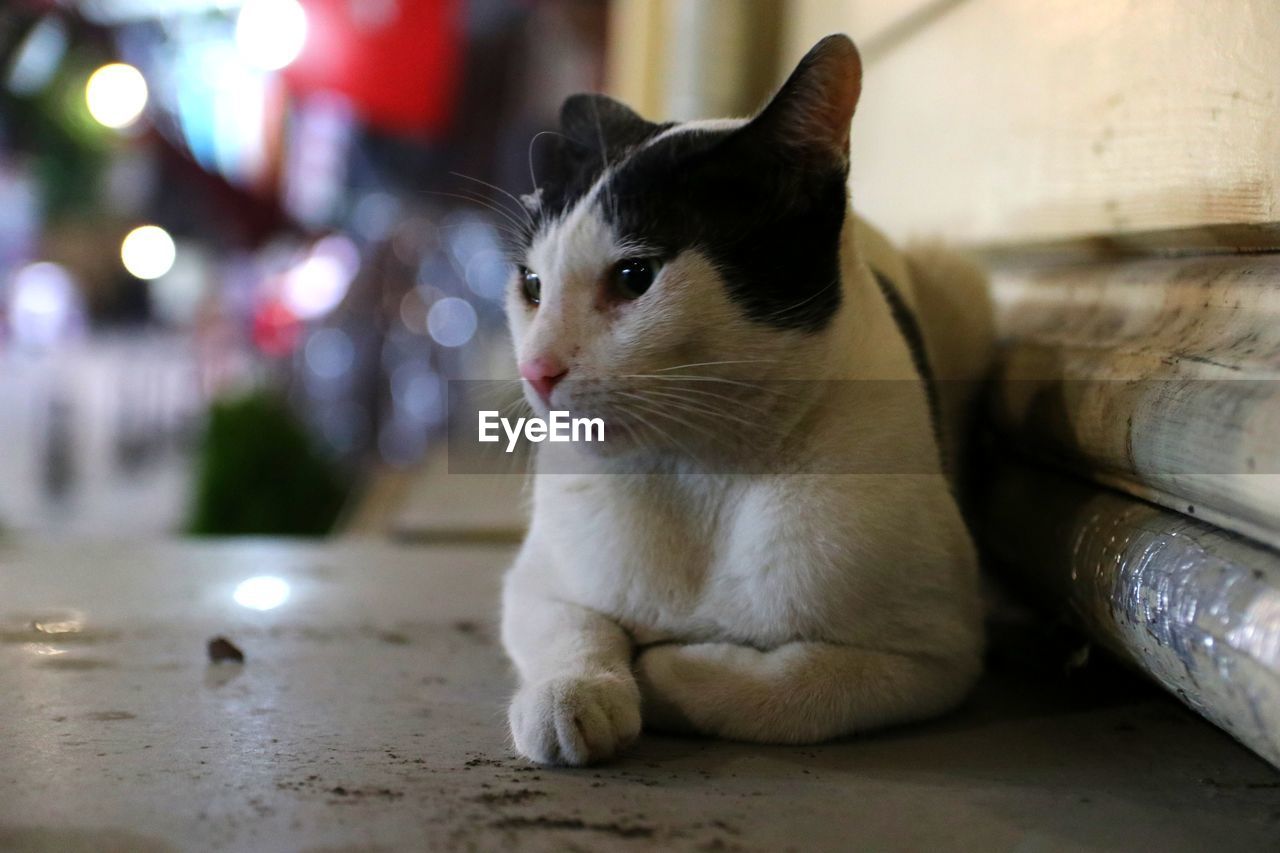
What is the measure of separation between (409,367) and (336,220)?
1.68 meters

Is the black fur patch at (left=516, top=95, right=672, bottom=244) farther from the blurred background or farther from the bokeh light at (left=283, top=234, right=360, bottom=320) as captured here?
the bokeh light at (left=283, top=234, right=360, bottom=320)

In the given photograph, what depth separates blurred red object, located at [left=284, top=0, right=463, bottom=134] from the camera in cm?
418

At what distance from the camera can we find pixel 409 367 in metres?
5.23

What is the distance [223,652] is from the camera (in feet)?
4.00

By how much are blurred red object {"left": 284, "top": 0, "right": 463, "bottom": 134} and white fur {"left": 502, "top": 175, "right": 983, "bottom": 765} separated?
3.56 meters

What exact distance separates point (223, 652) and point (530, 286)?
555 millimetres

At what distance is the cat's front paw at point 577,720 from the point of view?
865mm

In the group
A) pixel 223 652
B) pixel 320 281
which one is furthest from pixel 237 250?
pixel 223 652

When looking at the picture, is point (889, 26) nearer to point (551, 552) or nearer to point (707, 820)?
point (551, 552)

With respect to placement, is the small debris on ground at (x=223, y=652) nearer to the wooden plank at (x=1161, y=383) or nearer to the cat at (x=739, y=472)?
the cat at (x=739, y=472)

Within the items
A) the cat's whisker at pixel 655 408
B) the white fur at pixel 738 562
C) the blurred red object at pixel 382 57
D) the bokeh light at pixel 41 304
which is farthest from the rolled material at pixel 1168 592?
the bokeh light at pixel 41 304

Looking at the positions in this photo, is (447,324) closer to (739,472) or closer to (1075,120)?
(1075,120)

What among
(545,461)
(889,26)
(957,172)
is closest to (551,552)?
(545,461)

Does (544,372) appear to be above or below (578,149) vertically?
below
